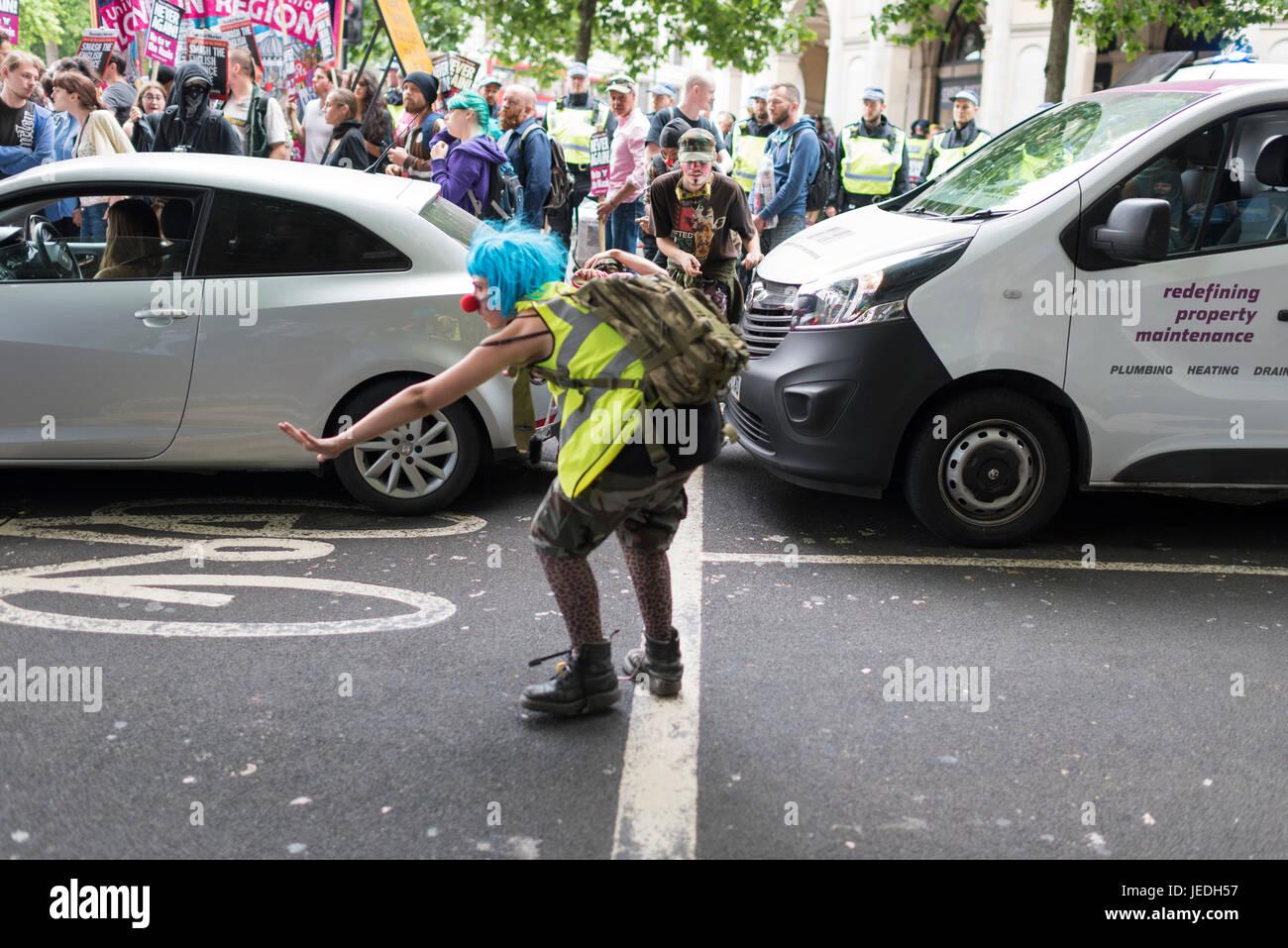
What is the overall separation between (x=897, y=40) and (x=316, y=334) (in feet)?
53.4

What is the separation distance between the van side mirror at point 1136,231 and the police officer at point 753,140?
289 inches

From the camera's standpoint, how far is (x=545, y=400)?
229 inches

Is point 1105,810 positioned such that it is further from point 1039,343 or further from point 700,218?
point 700,218

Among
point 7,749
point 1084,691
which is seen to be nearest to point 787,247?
point 1084,691

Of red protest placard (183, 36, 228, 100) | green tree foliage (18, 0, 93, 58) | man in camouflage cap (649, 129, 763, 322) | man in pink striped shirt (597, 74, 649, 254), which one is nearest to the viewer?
Answer: man in camouflage cap (649, 129, 763, 322)

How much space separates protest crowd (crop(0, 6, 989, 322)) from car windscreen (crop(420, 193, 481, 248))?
1.29 meters

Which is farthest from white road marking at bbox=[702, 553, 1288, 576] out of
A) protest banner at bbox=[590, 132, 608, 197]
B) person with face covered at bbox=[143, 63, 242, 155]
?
protest banner at bbox=[590, 132, 608, 197]

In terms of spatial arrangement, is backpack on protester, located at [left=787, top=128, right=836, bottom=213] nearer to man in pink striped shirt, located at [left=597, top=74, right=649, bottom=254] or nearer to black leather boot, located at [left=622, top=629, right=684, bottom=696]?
man in pink striped shirt, located at [left=597, top=74, right=649, bottom=254]

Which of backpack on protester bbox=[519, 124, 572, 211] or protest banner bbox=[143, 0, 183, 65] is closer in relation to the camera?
backpack on protester bbox=[519, 124, 572, 211]

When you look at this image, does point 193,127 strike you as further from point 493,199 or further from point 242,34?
point 242,34

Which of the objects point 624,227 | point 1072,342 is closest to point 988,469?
point 1072,342

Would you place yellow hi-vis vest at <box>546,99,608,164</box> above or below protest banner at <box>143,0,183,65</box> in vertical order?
below

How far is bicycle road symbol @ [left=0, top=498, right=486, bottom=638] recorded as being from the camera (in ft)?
14.3

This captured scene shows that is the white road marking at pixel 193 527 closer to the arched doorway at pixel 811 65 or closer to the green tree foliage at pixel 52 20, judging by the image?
the green tree foliage at pixel 52 20
